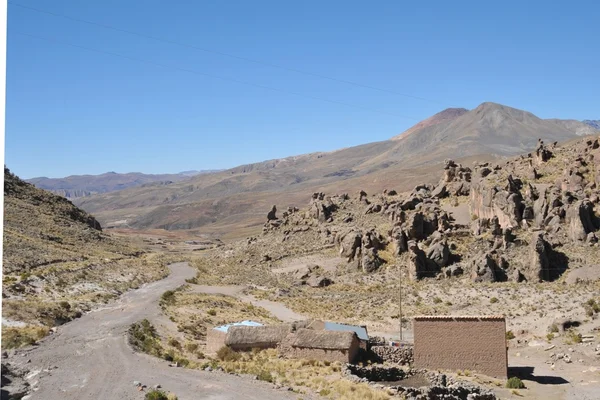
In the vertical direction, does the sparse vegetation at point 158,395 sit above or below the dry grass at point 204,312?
above

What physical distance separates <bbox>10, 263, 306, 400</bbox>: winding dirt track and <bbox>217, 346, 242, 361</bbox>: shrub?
5.04 metres

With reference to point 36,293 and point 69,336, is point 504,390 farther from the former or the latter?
point 36,293

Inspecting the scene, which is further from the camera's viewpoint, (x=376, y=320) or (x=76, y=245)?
(x=76, y=245)

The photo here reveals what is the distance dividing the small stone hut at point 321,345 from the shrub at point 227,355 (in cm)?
246

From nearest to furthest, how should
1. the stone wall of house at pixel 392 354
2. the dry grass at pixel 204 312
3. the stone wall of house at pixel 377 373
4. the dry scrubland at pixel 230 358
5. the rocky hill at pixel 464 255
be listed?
1. the dry scrubland at pixel 230 358
2. the stone wall of house at pixel 377 373
3. the stone wall of house at pixel 392 354
4. the dry grass at pixel 204 312
5. the rocky hill at pixel 464 255

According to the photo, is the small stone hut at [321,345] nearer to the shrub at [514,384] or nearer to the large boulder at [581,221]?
the shrub at [514,384]

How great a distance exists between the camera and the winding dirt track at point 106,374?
20.3 metres

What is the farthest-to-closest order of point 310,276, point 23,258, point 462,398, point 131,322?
1. point 310,276
2. point 23,258
3. point 131,322
4. point 462,398

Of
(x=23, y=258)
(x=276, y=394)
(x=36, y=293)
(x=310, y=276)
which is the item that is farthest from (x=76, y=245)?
(x=276, y=394)

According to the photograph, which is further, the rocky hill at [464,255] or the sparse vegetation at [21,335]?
the rocky hill at [464,255]

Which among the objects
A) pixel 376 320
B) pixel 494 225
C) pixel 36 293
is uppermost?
pixel 494 225

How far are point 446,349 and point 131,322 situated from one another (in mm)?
19545

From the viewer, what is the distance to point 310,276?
68.9m

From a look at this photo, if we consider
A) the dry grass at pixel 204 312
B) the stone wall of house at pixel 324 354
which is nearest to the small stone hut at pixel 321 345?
the stone wall of house at pixel 324 354
